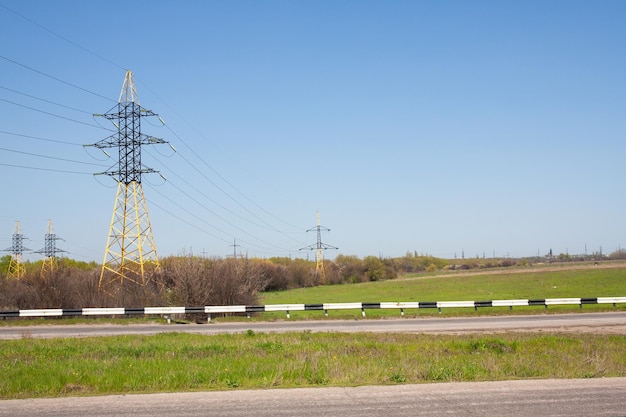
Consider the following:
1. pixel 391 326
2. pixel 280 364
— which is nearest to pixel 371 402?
pixel 280 364

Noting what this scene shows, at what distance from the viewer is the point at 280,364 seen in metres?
15.3

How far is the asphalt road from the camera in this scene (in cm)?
1035

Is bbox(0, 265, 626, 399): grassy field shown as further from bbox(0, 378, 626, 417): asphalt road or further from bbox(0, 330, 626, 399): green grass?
bbox(0, 378, 626, 417): asphalt road

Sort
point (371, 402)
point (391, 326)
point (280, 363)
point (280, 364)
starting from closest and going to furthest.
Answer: point (371, 402) → point (280, 364) → point (280, 363) → point (391, 326)

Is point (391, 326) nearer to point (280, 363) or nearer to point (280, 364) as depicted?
point (280, 363)

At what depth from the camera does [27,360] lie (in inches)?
692

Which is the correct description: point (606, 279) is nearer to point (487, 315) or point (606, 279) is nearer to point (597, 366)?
→ point (487, 315)

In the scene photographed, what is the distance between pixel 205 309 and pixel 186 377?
923 inches

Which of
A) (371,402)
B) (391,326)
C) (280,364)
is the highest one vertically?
(280,364)

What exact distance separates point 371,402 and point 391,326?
67.3ft

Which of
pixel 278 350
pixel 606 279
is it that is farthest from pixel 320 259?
pixel 278 350

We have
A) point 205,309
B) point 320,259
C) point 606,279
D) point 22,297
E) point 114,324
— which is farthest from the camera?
point 320,259

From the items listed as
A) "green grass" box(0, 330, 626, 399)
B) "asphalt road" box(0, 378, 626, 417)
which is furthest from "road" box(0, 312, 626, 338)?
"asphalt road" box(0, 378, 626, 417)

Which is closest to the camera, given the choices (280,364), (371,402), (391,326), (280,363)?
(371,402)
